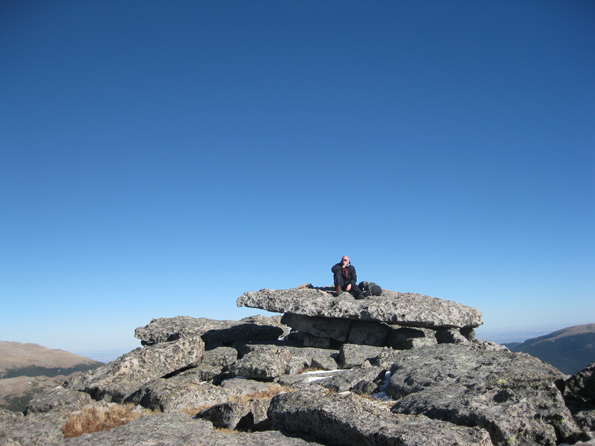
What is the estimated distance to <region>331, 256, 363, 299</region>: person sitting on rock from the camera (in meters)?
22.9

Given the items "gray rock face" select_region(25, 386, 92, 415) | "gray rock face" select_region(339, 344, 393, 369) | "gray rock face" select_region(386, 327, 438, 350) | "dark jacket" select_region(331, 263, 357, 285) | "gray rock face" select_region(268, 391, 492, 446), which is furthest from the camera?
"dark jacket" select_region(331, 263, 357, 285)

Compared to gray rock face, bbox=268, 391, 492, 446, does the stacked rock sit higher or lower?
higher

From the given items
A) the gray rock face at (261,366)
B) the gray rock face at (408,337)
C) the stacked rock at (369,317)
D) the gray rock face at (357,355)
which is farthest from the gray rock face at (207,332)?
the gray rock face at (408,337)

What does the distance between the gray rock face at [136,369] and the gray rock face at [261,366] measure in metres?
3.12

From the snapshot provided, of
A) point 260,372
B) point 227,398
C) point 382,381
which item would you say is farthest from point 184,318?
point 382,381

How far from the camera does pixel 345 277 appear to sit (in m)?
23.4

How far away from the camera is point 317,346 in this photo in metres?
21.7

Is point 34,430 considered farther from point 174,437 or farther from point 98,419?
point 174,437

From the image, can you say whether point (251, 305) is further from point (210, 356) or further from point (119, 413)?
point (119, 413)

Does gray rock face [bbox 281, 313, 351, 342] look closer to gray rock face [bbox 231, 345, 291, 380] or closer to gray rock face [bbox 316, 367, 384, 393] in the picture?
gray rock face [bbox 231, 345, 291, 380]

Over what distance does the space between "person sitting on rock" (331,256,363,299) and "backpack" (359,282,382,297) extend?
0.49 meters

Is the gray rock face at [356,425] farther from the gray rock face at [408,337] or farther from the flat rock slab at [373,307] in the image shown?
the gray rock face at [408,337]

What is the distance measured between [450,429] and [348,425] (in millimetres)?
1739

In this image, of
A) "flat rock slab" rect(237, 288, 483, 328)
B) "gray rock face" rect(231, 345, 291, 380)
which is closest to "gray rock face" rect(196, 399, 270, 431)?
"gray rock face" rect(231, 345, 291, 380)
